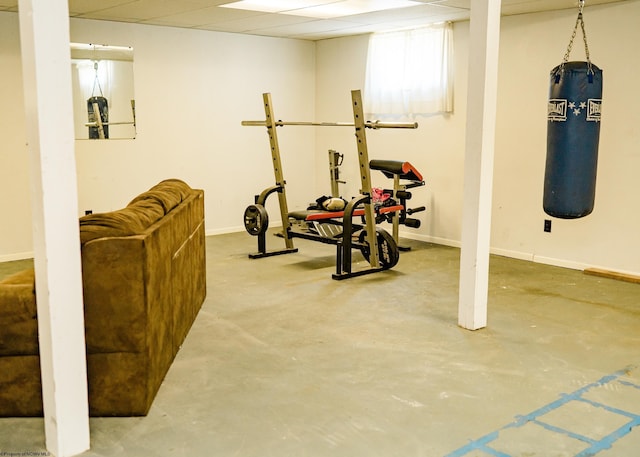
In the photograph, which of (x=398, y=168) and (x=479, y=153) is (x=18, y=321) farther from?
(x=398, y=168)

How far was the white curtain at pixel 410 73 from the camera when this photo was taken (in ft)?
22.6

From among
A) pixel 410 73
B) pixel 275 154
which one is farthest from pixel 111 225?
pixel 410 73

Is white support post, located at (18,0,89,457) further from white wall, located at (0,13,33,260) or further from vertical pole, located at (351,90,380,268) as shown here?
white wall, located at (0,13,33,260)

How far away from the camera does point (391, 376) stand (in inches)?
138

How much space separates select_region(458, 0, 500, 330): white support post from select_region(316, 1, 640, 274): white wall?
2.17 m

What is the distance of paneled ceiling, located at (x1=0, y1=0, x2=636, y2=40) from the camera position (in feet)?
18.7

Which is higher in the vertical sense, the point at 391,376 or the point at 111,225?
the point at 111,225

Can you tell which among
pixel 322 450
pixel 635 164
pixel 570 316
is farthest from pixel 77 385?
pixel 635 164

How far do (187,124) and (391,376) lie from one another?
Result: 4.84 m

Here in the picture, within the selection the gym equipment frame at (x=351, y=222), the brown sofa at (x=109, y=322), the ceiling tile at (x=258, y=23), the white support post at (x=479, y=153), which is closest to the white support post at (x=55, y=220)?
the brown sofa at (x=109, y=322)

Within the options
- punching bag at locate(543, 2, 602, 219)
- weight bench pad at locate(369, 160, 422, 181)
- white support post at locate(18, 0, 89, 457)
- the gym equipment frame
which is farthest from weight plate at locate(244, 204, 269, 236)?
white support post at locate(18, 0, 89, 457)

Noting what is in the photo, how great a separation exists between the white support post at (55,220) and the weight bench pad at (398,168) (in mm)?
4410

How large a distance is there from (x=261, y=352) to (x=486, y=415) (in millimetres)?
1409

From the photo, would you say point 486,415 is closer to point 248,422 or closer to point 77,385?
point 248,422
